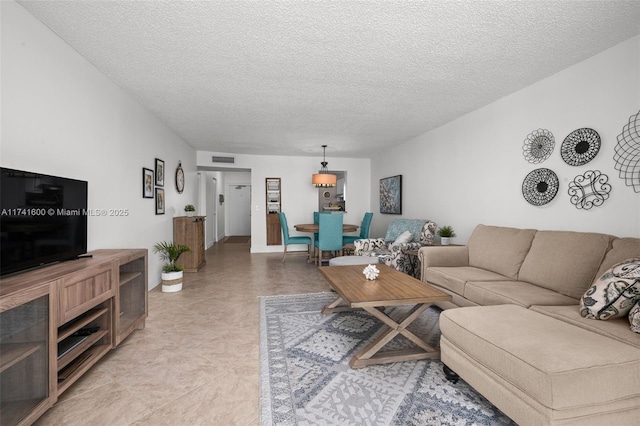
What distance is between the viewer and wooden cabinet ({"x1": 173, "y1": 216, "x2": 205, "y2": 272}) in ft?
16.1

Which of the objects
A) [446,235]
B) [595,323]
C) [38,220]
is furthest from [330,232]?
[38,220]

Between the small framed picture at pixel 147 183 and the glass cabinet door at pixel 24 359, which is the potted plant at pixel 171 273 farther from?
the glass cabinet door at pixel 24 359

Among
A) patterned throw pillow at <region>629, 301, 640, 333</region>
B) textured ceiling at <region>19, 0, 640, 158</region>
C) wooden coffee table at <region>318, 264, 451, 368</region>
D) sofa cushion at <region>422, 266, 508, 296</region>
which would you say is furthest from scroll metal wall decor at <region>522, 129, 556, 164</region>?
wooden coffee table at <region>318, 264, 451, 368</region>

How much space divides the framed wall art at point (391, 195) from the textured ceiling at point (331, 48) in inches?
85.3

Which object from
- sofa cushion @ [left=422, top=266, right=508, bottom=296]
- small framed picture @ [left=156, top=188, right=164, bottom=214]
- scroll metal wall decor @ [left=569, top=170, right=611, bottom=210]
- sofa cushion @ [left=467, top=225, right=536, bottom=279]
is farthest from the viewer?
small framed picture @ [left=156, top=188, right=164, bottom=214]

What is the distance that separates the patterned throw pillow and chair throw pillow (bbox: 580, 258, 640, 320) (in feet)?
0.16

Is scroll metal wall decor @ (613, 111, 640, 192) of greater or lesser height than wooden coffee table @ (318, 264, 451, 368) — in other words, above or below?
above

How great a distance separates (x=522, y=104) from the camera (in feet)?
10.5

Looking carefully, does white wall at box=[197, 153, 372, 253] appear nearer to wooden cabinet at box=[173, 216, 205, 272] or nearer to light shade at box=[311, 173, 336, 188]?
light shade at box=[311, 173, 336, 188]

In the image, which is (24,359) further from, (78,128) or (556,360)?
(556,360)

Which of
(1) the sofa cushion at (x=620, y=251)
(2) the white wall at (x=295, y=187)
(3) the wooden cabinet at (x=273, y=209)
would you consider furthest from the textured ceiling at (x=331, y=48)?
(3) the wooden cabinet at (x=273, y=209)

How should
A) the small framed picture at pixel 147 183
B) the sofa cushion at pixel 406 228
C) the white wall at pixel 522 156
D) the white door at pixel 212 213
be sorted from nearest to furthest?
the white wall at pixel 522 156
the small framed picture at pixel 147 183
the sofa cushion at pixel 406 228
the white door at pixel 212 213

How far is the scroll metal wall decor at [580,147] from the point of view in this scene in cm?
253

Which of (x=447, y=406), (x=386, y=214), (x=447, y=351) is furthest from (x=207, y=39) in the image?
(x=386, y=214)
